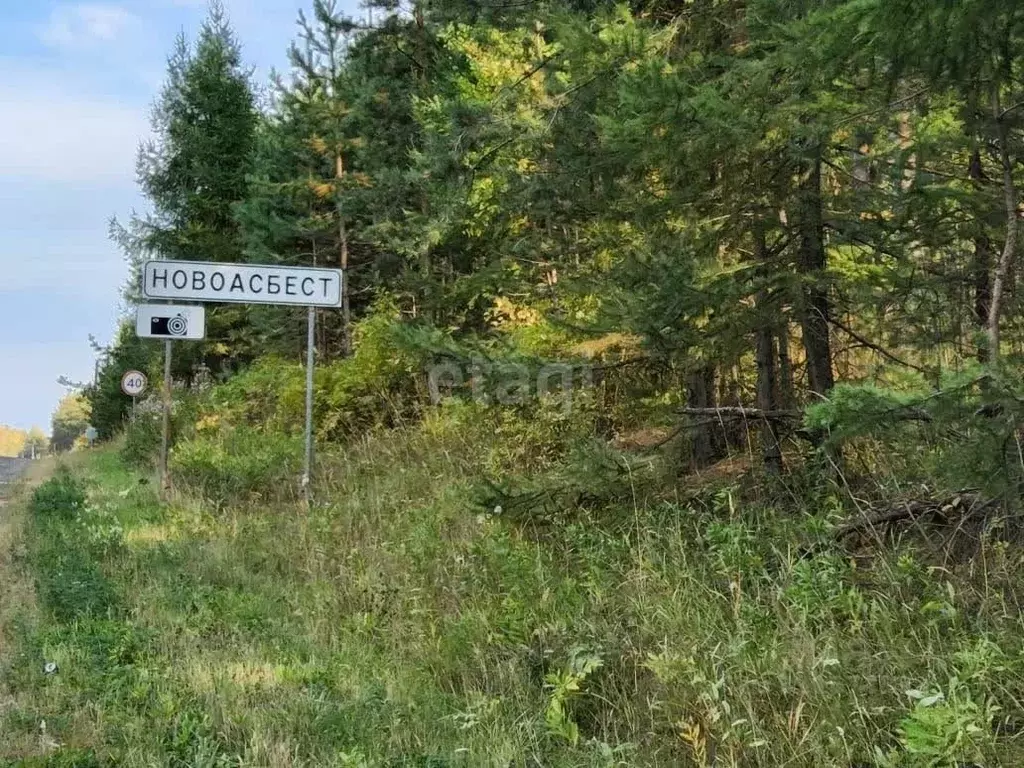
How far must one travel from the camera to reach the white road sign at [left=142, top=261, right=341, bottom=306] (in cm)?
888

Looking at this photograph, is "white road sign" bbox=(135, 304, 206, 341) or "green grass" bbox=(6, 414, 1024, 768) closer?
"green grass" bbox=(6, 414, 1024, 768)

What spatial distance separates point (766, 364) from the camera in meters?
6.55

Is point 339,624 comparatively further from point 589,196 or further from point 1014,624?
point 589,196

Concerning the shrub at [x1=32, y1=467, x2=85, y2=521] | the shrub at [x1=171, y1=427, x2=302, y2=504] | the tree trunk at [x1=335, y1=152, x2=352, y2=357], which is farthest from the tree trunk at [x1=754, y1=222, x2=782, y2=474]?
the tree trunk at [x1=335, y1=152, x2=352, y2=357]

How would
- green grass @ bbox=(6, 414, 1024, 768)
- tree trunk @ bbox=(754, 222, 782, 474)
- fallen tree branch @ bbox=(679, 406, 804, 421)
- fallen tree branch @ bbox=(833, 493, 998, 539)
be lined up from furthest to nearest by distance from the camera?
tree trunk @ bbox=(754, 222, 782, 474) < fallen tree branch @ bbox=(679, 406, 804, 421) < fallen tree branch @ bbox=(833, 493, 998, 539) < green grass @ bbox=(6, 414, 1024, 768)

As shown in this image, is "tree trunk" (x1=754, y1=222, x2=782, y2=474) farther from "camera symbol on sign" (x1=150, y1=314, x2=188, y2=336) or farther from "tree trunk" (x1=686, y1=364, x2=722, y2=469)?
"camera symbol on sign" (x1=150, y1=314, x2=188, y2=336)

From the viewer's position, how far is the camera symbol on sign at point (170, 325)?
9711 millimetres

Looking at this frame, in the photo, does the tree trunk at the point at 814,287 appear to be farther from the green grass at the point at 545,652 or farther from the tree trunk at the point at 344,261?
the tree trunk at the point at 344,261

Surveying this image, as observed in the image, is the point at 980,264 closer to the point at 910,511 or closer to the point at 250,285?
the point at 910,511

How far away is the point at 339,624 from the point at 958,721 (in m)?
3.57

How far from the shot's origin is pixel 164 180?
85.5 ft

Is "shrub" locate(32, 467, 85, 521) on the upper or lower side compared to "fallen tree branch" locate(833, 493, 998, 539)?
lower

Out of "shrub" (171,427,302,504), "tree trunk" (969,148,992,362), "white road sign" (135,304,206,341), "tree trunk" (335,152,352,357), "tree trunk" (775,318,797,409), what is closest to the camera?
"tree trunk" (969,148,992,362)

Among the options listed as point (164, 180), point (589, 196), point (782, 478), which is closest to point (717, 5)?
point (589, 196)
